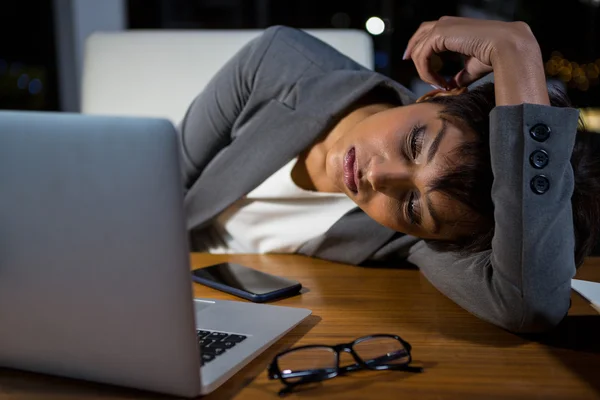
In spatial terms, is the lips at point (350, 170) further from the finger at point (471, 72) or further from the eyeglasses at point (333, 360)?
the eyeglasses at point (333, 360)

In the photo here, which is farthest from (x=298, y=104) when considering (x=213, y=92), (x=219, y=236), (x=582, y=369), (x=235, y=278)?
(x=582, y=369)

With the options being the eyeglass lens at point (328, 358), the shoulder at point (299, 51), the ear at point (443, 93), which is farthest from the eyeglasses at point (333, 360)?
the shoulder at point (299, 51)

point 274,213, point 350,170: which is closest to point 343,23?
point 274,213

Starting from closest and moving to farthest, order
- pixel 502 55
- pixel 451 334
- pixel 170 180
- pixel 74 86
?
pixel 170 180
pixel 451 334
pixel 502 55
pixel 74 86

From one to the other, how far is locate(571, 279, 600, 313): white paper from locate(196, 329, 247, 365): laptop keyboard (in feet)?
1.64

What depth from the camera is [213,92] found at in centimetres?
154

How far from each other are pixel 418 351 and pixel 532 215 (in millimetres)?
232

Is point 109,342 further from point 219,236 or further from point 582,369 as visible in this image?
point 219,236

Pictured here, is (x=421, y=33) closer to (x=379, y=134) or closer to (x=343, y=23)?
(x=379, y=134)

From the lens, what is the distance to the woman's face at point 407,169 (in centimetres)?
102

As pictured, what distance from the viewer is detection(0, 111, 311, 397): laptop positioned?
1.84 ft

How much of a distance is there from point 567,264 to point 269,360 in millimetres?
408

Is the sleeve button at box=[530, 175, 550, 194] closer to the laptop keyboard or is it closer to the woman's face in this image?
the woman's face

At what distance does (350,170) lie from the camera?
1.17 metres
